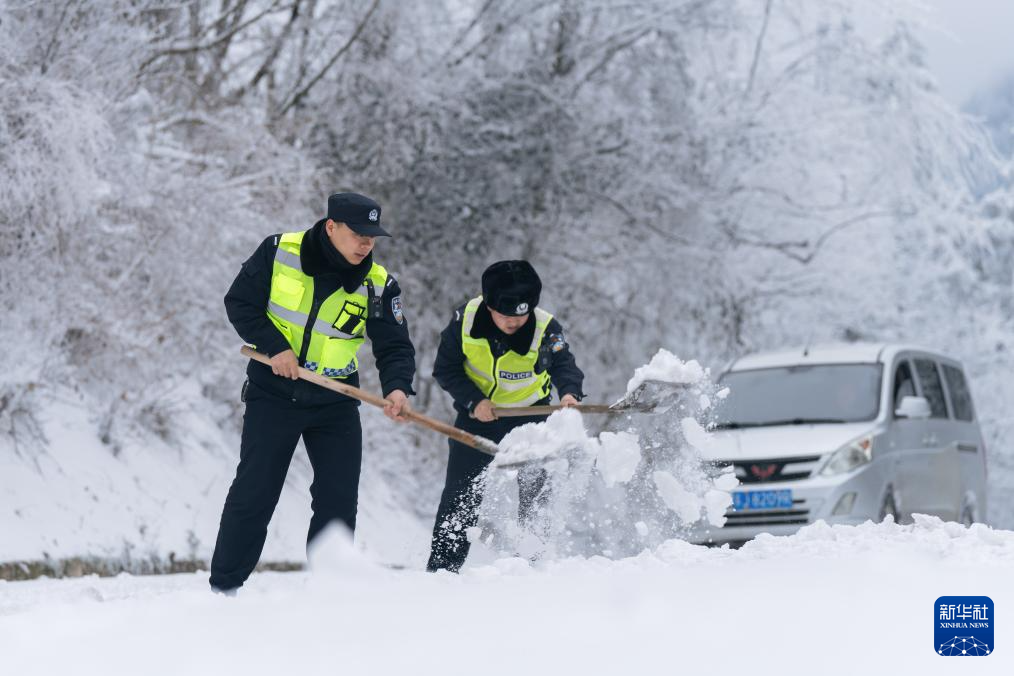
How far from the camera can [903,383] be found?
10008 millimetres

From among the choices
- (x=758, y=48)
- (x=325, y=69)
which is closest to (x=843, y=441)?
(x=325, y=69)

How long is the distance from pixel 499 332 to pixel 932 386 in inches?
202

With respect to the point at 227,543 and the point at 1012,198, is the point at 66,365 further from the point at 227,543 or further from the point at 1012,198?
the point at 1012,198

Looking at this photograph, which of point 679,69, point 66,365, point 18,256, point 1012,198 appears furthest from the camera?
point 1012,198

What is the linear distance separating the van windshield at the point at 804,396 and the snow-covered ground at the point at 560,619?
379 centimetres

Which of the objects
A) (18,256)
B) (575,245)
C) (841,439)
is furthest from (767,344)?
(18,256)

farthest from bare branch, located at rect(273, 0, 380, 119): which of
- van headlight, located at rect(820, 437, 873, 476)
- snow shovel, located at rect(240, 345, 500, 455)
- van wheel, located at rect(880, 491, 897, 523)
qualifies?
snow shovel, located at rect(240, 345, 500, 455)

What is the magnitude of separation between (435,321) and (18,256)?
6571 mm

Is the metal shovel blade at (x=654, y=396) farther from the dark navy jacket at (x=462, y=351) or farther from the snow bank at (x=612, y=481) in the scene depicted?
the dark navy jacket at (x=462, y=351)

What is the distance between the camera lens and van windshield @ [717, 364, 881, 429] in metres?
9.41

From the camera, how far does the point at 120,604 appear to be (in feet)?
16.3

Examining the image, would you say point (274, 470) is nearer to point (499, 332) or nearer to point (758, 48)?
point (499, 332)

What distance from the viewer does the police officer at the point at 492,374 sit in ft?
21.0

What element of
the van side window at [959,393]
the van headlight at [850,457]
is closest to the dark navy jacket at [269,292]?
the van headlight at [850,457]
